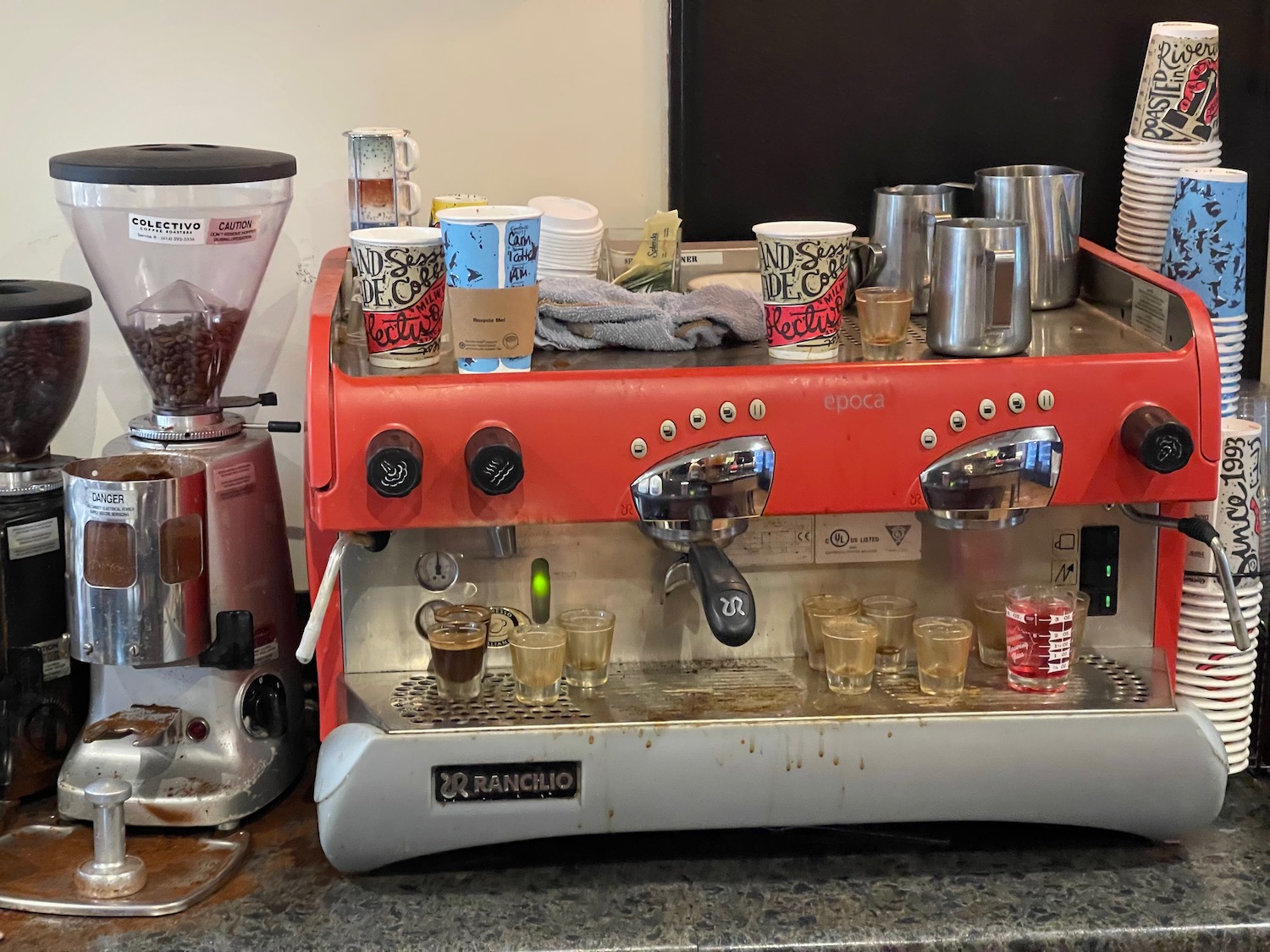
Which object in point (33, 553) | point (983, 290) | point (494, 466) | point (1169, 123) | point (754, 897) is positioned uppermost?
point (1169, 123)

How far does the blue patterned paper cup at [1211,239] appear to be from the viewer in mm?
1202

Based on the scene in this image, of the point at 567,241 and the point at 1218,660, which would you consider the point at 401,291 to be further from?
the point at 1218,660

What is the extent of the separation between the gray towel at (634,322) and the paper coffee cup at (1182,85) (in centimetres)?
49

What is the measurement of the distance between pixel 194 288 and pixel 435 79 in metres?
0.35

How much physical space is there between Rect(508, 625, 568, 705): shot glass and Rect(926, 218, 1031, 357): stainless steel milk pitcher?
0.37m

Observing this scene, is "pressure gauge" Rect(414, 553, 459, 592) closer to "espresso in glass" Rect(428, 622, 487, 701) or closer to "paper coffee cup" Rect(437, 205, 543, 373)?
"espresso in glass" Rect(428, 622, 487, 701)

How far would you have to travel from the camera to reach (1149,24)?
4.71ft

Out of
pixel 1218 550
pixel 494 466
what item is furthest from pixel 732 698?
pixel 1218 550

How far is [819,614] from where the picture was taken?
112 cm

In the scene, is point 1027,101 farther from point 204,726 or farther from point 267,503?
point 204,726

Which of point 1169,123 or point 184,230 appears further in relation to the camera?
point 1169,123

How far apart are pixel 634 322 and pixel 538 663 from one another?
28 centimetres

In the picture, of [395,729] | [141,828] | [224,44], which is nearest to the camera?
[395,729]

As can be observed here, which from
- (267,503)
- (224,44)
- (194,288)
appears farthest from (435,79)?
(267,503)
